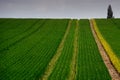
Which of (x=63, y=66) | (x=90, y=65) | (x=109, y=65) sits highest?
(x=63, y=66)

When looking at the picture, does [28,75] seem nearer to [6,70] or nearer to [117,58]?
[6,70]

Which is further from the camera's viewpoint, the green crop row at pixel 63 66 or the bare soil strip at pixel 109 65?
the bare soil strip at pixel 109 65

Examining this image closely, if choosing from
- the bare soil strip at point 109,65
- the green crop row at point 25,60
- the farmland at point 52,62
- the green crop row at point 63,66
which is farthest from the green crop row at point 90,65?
the green crop row at point 25,60

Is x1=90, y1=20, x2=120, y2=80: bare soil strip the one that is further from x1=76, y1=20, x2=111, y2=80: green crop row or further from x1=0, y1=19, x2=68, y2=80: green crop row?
x1=0, y1=19, x2=68, y2=80: green crop row

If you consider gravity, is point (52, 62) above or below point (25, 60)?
below

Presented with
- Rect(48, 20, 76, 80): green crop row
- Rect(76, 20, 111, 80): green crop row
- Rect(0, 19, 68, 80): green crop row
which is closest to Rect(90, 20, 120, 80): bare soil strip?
Rect(76, 20, 111, 80): green crop row

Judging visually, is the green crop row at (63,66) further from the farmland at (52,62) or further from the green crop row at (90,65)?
the green crop row at (90,65)

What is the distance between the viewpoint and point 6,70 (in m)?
26.8

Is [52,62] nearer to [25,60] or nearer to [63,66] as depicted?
[63,66]

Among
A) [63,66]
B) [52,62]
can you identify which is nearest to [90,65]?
[63,66]

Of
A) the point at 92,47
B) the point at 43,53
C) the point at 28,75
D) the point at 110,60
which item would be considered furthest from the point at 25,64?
the point at 92,47

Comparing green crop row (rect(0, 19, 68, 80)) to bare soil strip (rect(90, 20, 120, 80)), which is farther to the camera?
bare soil strip (rect(90, 20, 120, 80))

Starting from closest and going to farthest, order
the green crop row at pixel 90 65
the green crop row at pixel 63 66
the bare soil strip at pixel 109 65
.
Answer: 1. the green crop row at pixel 63 66
2. the green crop row at pixel 90 65
3. the bare soil strip at pixel 109 65

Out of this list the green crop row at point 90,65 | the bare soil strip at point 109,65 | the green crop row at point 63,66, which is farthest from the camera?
the bare soil strip at point 109,65
